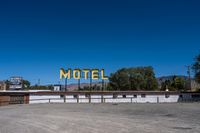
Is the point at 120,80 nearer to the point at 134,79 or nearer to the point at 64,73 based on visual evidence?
the point at 134,79

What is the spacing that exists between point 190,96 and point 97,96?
72.8 feet

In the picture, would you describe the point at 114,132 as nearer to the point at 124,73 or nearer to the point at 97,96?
the point at 97,96

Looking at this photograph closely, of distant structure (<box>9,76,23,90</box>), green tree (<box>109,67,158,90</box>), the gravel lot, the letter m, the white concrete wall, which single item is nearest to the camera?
the gravel lot

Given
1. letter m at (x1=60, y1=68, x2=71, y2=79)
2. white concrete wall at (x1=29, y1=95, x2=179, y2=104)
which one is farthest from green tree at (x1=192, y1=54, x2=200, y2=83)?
letter m at (x1=60, y1=68, x2=71, y2=79)

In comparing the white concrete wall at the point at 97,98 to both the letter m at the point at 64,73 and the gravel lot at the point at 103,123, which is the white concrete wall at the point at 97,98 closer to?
the letter m at the point at 64,73

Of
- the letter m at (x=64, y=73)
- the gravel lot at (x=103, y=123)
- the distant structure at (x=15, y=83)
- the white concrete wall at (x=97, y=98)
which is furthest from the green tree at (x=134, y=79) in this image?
the gravel lot at (x=103, y=123)

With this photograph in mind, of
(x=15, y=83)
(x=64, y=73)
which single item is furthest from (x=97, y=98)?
(x=15, y=83)

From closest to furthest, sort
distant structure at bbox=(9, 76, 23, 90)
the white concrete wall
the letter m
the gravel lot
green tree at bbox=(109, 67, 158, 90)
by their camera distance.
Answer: the gravel lot
the white concrete wall
the letter m
distant structure at bbox=(9, 76, 23, 90)
green tree at bbox=(109, 67, 158, 90)

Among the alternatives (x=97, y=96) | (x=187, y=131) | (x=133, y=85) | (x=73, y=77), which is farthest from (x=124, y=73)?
(x=187, y=131)

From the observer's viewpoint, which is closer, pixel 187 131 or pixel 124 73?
pixel 187 131

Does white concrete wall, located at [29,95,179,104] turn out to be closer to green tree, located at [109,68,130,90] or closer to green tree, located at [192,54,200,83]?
green tree, located at [192,54,200,83]

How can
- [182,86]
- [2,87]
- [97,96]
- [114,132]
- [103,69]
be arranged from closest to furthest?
[114,132] < [97,96] < [103,69] < [2,87] < [182,86]

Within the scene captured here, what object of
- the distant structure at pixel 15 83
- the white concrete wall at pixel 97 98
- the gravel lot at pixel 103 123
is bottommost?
the white concrete wall at pixel 97 98

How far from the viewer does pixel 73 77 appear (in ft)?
208
